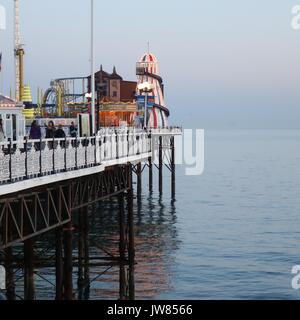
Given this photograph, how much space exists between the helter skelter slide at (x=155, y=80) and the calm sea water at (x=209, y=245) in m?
34.5

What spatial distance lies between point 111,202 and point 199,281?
31951 millimetres

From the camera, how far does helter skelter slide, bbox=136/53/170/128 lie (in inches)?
5049

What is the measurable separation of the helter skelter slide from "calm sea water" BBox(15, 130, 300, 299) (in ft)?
113

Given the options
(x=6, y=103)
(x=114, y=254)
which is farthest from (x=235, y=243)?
(x=6, y=103)

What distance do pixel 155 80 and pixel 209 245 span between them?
80.8m

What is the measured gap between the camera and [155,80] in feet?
430

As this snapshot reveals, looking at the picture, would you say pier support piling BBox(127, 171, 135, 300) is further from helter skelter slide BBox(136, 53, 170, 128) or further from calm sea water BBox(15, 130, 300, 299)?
helter skelter slide BBox(136, 53, 170, 128)

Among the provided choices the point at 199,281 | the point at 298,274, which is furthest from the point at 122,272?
the point at 298,274

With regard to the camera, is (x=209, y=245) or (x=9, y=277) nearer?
(x=9, y=277)

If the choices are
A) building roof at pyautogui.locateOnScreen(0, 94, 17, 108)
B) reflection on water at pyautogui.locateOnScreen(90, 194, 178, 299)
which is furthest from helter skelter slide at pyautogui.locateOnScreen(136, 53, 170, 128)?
building roof at pyautogui.locateOnScreen(0, 94, 17, 108)

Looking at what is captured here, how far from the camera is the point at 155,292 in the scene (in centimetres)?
3697

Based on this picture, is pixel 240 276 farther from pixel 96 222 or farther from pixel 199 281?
pixel 96 222

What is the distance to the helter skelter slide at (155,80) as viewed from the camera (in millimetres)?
128250

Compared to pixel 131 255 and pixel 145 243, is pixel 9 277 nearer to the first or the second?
pixel 131 255
